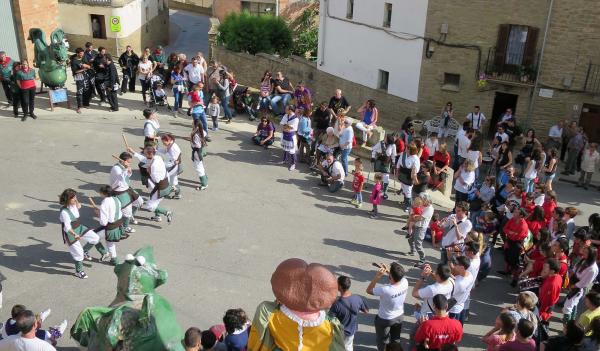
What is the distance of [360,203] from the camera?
13742 mm

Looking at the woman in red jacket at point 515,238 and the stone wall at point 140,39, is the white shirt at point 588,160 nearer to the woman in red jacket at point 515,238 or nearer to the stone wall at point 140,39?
the woman in red jacket at point 515,238

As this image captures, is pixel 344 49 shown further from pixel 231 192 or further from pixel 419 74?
pixel 231 192

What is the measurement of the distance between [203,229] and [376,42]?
44.4 feet

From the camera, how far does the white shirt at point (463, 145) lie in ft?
53.2

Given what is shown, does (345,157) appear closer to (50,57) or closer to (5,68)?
(50,57)

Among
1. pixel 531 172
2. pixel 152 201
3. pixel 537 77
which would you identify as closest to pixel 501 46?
pixel 537 77

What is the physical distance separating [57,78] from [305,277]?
14.5 m

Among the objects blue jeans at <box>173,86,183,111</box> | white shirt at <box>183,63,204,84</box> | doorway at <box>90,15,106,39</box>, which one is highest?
doorway at <box>90,15,106,39</box>

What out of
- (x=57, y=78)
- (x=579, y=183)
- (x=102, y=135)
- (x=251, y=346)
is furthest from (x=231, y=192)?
(x=579, y=183)

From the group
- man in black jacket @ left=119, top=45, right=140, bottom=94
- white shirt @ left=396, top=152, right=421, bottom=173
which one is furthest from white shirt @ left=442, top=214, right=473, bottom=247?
man in black jacket @ left=119, top=45, right=140, bottom=94

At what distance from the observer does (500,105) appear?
22062mm

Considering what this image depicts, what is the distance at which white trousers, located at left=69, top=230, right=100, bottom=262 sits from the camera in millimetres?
9961

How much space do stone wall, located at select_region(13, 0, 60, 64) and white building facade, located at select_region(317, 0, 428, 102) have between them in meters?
10.3

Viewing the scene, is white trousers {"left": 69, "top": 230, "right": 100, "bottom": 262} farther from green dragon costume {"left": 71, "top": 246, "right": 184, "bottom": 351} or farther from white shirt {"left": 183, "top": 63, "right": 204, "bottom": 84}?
white shirt {"left": 183, "top": 63, "right": 204, "bottom": 84}
